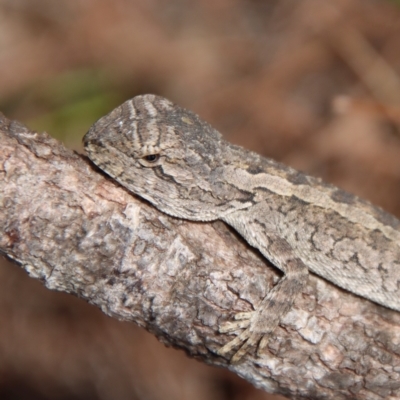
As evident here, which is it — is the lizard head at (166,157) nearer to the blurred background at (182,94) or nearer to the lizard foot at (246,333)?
the lizard foot at (246,333)

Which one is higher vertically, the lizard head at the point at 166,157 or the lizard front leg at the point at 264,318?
the lizard head at the point at 166,157

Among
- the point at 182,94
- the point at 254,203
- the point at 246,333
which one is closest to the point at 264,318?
the point at 246,333

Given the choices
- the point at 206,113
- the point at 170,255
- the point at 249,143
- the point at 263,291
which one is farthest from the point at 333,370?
the point at 206,113

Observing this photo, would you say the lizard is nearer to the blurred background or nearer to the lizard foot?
the lizard foot

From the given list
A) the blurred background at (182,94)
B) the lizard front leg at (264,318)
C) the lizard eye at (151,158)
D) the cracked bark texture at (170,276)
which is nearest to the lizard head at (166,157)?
the lizard eye at (151,158)

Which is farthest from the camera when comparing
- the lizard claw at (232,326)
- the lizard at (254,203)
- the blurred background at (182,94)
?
the blurred background at (182,94)
